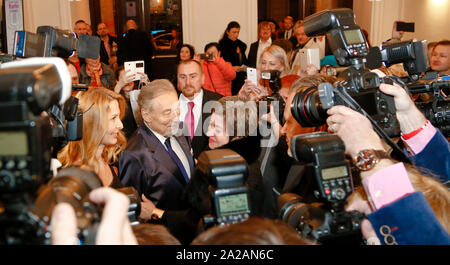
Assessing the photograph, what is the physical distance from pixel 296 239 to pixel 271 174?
1.42 m

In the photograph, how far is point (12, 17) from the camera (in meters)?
5.79

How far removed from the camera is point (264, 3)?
8.28 meters

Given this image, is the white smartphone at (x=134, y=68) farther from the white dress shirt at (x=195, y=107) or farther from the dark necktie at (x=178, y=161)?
the dark necktie at (x=178, y=161)

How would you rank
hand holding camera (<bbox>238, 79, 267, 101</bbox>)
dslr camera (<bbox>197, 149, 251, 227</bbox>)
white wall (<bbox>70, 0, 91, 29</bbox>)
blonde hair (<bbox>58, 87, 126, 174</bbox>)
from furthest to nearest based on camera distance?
white wall (<bbox>70, 0, 91, 29</bbox>) → hand holding camera (<bbox>238, 79, 267, 101</bbox>) → blonde hair (<bbox>58, 87, 126, 174</bbox>) → dslr camera (<bbox>197, 149, 251, 227</bbox>)

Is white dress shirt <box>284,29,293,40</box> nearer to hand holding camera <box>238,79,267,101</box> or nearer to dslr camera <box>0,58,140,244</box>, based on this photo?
hand holding camera <box>238,79,267,101</box>

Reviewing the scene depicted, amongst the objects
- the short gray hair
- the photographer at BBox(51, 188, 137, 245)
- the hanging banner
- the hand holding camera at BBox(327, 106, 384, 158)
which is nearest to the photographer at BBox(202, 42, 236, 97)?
the short gray hair

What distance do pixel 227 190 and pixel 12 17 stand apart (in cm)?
598

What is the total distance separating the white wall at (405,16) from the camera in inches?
271

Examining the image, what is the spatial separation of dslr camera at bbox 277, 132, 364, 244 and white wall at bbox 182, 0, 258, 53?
19.5ft

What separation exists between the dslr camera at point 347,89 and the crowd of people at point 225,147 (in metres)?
0.06

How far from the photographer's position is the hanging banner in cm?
576

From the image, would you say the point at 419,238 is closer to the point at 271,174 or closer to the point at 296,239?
the point at 296,239

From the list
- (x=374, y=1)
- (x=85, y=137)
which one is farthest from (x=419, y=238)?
(x=374, y=1)
